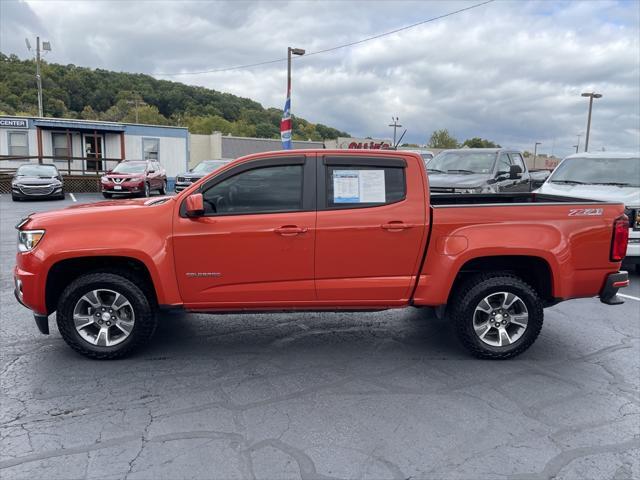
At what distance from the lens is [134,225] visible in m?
4.24

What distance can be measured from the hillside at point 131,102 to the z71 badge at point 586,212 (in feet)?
188

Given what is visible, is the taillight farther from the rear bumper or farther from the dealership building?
the dealership building

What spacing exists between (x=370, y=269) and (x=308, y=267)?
54cm

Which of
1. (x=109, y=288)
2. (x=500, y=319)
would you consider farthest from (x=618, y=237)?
(x=109, y=288)

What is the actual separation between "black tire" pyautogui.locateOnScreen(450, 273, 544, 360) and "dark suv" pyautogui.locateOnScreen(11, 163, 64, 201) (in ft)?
62.6

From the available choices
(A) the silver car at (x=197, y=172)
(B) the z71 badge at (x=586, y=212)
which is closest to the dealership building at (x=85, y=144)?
(A) the silver car at (x=197, y=172)

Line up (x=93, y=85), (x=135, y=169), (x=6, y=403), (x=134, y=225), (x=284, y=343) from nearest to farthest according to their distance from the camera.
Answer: (x=6, y=403) → (x=134, y=225) → (x=284, y=343) → (x=135, y=169) → (x=93, y=85)

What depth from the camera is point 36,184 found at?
1922 centimetres

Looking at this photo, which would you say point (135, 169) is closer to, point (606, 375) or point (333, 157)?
point (333, 157)

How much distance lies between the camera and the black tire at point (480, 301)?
→ 4457 millimetres

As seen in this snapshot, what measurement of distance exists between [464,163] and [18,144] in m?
24.8

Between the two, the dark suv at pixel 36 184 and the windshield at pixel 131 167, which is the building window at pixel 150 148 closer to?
the windshield at pixel 131 167

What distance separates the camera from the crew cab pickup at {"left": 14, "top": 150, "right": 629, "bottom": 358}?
4250mm

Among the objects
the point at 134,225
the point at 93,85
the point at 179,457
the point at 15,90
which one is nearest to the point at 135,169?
the point at 134,225
